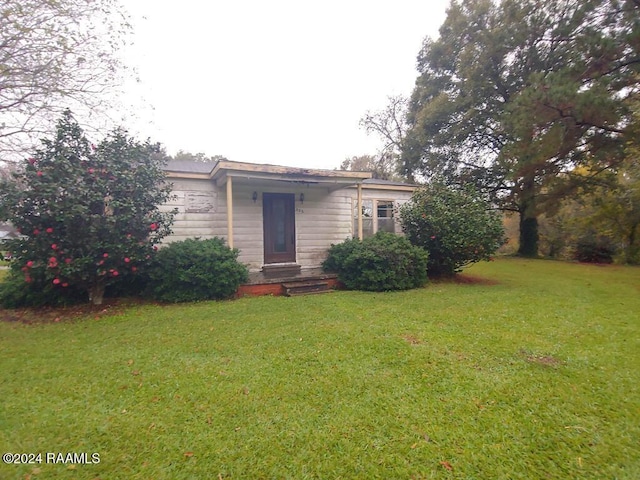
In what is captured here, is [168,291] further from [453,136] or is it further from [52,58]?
[453,136]

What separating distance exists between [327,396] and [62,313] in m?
5.46

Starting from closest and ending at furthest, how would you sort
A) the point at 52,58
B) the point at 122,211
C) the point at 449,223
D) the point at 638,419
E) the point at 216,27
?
the point at 638,419 → the point at 122,211 → the point at 52,58 → the point at 449,223 → the point at 216,27

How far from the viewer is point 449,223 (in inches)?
323

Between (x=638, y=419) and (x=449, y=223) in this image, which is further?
(x=449, y=223)

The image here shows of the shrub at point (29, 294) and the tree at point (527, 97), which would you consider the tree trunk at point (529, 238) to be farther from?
the shrub at point (29, 294)

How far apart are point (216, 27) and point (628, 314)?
13.8 meters

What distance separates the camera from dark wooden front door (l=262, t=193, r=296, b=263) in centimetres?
829

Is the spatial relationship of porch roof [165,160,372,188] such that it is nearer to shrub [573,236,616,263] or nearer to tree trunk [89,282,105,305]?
tree trunk [89,282,105,305]

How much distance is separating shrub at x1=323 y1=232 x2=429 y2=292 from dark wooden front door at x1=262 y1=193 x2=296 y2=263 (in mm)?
1536

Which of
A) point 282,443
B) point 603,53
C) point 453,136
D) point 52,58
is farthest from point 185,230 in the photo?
point 453,136

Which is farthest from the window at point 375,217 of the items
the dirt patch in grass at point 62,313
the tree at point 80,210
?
the dirt patch in grass at point 62,313

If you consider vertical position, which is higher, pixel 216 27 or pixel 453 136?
pixel 216 27

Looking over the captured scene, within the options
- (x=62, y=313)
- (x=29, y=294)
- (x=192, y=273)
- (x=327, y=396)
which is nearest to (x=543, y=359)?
(x=327, y=396)

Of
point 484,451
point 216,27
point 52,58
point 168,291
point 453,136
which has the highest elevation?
point 216,27
